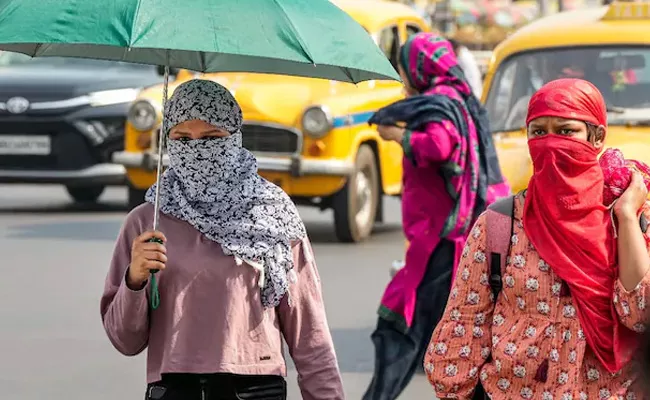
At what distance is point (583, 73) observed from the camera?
9.43 metres

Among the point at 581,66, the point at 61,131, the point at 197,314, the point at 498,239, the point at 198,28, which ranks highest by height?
the point at 198,28

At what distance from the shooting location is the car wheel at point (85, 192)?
17.0m

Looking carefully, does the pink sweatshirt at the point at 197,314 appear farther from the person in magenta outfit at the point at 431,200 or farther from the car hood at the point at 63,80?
the car hood at the point at 63,80

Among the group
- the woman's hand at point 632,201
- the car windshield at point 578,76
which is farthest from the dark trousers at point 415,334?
the woman's hand at point 632,201

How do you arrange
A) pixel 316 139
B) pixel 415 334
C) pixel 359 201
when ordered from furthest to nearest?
pixel 359 201, pixel 316 139, pixel 415 334

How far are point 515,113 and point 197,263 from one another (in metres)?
5.53

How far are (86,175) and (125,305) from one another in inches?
463

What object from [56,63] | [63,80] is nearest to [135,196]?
[63,80]

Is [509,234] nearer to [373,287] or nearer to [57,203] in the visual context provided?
[373,287]

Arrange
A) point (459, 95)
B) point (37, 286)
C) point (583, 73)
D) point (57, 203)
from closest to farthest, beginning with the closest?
point (459, 95) < point (583, 73) < point (37, 286) < point (57, 203)

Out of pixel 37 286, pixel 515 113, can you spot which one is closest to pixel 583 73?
pixel 515 113

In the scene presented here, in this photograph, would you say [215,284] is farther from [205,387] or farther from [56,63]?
[56,63]

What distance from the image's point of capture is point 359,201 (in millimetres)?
14211

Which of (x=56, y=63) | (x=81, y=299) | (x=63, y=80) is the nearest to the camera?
(x=81, y=299)
